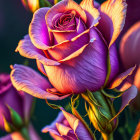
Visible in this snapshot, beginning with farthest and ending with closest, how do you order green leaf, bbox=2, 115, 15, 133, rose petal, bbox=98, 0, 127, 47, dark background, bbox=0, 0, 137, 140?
dark background, bbox=0, 0, 137, 140, green leaf, bbox=2, 115, 15, 133, rose petal, bbox=98, 0, 127, 47

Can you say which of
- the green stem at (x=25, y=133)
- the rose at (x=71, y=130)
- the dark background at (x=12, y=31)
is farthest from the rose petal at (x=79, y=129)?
the dark background at (x=12, y=31)

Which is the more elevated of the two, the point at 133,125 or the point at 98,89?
the point at 98,89

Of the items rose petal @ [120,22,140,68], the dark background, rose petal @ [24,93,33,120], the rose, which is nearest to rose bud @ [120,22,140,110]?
rose petal @ [120,22,140,68]

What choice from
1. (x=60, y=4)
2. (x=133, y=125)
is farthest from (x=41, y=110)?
(x=60, y=4)

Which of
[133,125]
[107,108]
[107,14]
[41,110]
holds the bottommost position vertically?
[41,110]

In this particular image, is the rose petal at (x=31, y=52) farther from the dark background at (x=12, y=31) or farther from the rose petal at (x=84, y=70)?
the dark background at (x=12, y=31)

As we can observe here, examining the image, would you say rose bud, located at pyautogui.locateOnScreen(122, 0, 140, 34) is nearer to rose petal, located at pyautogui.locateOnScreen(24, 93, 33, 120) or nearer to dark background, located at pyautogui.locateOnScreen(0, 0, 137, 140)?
rose petal, located at pyautogui.locateOnScreen(24, 93, 33, 120)

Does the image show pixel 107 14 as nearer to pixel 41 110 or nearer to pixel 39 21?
pixel 39 21
